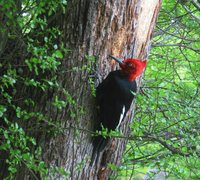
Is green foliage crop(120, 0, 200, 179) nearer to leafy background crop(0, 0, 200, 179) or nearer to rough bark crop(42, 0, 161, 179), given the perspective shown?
leafy background crop(0, 0, 200, 179)

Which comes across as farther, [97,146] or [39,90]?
[97,146]

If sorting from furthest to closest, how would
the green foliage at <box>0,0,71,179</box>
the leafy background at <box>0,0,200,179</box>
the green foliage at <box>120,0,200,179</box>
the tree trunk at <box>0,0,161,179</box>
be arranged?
1. the green foliage at <box>120,0,200,179</box>
2. the tree trunk at <box>0,0,161,179</box>
3. the green foliage at <box>0,0,71,179</box>
4. the leafy background at <box>0,0,200,179</box>

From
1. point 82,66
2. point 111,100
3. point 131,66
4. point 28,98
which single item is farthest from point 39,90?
point 131,66

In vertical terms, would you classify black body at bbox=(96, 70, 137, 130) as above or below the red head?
below

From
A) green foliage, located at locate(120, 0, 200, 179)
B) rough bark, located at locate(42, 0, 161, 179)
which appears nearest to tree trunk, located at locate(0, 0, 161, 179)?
rough bark, located at locate(42, 0, 161, 179)

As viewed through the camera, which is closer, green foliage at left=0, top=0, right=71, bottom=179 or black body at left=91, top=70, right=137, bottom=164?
green foliage at left=0, top=0, right=71, bottom=179

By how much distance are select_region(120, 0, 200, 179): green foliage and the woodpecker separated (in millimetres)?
172

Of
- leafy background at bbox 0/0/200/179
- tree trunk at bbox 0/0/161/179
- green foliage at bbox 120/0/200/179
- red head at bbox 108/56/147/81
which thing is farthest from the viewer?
green foliage at bbox 120/0/200/179

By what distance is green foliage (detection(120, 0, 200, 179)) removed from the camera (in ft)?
12.0

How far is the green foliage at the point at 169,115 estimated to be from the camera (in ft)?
12.0

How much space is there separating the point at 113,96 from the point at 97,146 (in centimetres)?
38

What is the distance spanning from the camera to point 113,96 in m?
3.21

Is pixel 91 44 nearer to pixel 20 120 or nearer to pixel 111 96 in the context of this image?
pixel 111 96

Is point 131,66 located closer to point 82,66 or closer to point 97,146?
point 82,66
